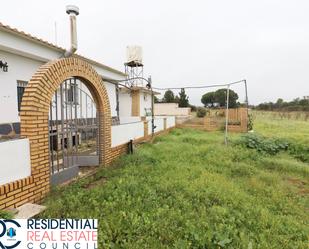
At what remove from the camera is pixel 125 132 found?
25.6 ft

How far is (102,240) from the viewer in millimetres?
2969

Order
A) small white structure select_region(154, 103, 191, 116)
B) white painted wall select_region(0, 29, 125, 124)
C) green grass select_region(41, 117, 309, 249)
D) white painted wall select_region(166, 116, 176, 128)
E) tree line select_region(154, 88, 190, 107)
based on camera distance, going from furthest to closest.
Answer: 1. tree line select_region(154, 88, 190, 107)
2. small white structure select_region(154, 103, 191, 116)
3. white painted wall select_region(166, 116, 176, 128)
4. white painted wall select_region(0, 29, 125, 124)
5. green grass select_region(41, 117, 309, 249)

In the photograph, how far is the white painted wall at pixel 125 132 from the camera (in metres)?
6.99

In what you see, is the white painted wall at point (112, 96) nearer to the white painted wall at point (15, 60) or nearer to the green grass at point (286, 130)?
the white painted wall at point (15, 60)

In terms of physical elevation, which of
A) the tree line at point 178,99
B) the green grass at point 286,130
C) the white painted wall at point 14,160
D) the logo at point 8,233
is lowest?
the logo at point 8,233

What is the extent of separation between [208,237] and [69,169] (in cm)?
315

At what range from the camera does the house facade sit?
3777mm

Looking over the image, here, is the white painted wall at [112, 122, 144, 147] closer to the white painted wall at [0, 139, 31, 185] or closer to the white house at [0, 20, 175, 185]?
the white house at [0, 20, 175, 185]

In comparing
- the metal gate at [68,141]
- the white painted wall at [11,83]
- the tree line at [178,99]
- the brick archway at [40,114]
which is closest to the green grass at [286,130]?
the metal gate at [68,141]

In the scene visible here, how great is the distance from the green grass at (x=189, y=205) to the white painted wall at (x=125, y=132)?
2.32 feet

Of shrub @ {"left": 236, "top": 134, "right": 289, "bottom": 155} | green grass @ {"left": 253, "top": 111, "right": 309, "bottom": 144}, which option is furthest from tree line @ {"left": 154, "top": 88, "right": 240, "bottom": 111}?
shrub @ {"left": 236, "top": 134, "right": 289, "bottom": 155}

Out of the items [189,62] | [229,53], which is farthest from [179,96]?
[229,53]

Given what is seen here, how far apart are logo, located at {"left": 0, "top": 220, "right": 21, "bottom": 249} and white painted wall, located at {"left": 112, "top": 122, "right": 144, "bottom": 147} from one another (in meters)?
4.09

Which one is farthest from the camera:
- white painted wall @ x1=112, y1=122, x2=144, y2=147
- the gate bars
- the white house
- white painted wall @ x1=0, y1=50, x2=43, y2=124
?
white painted wall @ x1=112, y1=122, x2=144, y2=147
